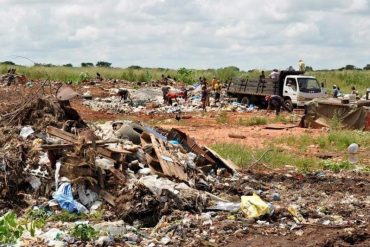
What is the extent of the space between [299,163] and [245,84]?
16577mm

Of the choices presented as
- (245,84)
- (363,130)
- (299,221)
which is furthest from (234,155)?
(245,84)

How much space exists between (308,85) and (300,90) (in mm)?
565

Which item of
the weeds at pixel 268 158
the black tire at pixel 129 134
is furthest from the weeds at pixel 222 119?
the black tire at pixel 129 134

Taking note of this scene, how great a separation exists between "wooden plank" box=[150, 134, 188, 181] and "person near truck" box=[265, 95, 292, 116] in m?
14.5

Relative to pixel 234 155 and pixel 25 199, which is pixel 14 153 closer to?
pixel 25 199

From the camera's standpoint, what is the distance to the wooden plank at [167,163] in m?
10.1

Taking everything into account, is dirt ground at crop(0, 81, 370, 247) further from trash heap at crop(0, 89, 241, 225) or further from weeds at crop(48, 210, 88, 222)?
weeds at crop(48, 210, 88, 222)

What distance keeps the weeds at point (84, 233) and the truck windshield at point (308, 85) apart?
20050mm

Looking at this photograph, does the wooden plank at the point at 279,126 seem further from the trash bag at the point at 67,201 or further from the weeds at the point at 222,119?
the trash bag at the point at 67,201

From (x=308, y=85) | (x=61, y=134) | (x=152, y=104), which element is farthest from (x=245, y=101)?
(x=61, y=134)

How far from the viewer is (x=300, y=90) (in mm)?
26766

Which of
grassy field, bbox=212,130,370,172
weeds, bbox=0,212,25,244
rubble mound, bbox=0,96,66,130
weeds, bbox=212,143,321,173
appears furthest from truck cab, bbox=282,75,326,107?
weeds, bbox=0,212,25,244

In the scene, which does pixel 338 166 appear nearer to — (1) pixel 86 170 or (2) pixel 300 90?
(1) pixel 86 170

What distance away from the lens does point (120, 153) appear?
10133mm
